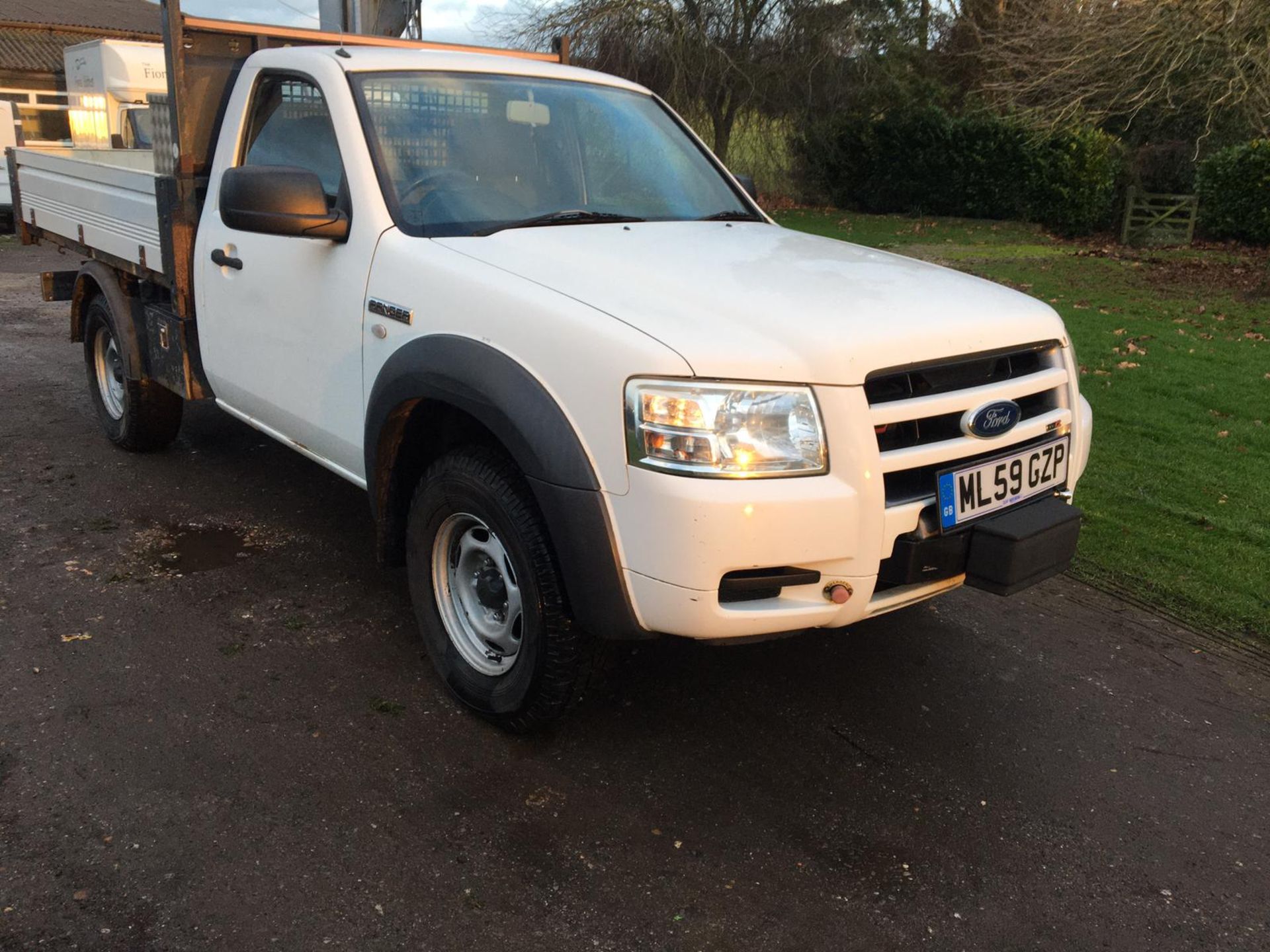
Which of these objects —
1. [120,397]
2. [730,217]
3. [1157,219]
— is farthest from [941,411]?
[1157,219]

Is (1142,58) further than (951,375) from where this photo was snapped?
Yes

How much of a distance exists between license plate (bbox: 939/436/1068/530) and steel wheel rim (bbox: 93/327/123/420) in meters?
4.65

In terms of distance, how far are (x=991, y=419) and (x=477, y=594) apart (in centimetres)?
164

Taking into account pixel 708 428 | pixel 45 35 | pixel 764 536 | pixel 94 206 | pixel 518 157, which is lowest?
pixel 764 536

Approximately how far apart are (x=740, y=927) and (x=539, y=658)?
900mm

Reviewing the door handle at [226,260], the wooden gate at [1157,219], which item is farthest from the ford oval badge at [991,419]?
the wooden gate at [1157,219]

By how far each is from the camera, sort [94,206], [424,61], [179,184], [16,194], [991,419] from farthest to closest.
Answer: [16,194]
[94,206]
[179,184]
[424,61]
[991,419]

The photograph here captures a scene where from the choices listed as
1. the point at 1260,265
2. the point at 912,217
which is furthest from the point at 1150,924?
the point at 912,217

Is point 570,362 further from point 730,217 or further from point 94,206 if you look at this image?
point 94,206

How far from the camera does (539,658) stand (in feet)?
10.1

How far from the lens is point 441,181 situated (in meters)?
3.70

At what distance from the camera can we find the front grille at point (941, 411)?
2887 millimetres

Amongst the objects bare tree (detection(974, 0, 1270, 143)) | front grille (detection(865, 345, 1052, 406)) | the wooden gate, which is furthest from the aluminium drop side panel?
the wooden gate

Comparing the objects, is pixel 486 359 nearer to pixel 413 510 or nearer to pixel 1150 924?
pixel 413 510
